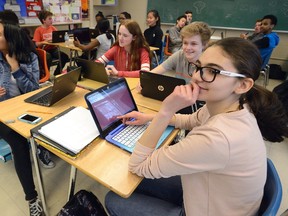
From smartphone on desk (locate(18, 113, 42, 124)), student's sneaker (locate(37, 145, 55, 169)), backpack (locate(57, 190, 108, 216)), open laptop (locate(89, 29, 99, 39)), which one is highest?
open laptop (locate(89, 29, 99, 39))

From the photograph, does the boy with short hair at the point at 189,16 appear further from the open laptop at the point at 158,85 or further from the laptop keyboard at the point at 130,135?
the laptop keyboard at the point at 130,135

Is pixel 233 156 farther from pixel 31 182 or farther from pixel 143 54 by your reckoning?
pixel 143 54

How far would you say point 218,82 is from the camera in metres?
0.74

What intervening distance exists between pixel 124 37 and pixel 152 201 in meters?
1.68

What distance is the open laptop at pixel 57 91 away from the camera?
1287mm

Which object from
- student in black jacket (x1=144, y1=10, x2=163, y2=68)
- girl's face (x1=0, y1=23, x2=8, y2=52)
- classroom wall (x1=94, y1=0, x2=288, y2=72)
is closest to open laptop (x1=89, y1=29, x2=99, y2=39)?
student in black jacket (x1=144, y1=10, x2=163, y2=68)

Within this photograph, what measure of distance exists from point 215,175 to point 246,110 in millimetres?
257

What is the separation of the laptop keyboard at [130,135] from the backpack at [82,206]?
0.37m

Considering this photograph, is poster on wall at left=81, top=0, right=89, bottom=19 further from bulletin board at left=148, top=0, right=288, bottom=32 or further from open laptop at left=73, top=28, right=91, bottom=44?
open laptop at left=73, top=28, right=91, bottom=44

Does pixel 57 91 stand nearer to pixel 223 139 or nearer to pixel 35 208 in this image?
pixel 35 208

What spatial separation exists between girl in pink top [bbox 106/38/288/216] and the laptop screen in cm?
30

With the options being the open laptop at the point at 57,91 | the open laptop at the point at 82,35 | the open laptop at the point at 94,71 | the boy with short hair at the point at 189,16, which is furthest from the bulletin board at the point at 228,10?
the open laptop at the point at 57,91

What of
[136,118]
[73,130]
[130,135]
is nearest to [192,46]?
[136,118]

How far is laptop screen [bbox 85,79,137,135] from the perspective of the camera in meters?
1.01
